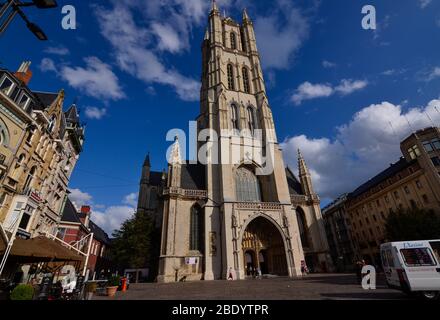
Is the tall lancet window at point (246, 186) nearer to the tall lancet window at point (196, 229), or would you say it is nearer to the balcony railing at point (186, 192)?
the balcony railing at point (186, 192)

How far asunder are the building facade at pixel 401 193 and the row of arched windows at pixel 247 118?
2289 centimetres

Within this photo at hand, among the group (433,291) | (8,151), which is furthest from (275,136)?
(8,151)

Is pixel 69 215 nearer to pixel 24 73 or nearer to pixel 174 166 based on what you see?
pixel 174 166

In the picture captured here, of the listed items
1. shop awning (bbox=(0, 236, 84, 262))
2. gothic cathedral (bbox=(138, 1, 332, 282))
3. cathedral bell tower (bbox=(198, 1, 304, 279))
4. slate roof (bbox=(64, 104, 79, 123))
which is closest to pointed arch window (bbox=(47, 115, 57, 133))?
slate roof (bbox=(64, 104, 79, 123))

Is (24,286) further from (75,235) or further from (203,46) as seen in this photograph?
(203,46)

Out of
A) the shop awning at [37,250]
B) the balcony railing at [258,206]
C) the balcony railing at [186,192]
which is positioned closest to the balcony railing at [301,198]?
the balcony railing at [258,206]

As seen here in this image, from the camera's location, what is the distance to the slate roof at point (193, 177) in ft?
93.8

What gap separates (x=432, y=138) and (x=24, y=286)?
4245 centimetres

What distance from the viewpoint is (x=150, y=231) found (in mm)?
25594

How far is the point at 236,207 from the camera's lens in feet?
79.7

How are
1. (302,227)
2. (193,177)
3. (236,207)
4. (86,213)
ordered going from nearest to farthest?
(236,207), (302,227), (193,177), (86,213)

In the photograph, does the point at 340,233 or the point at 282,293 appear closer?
the point at 282,293

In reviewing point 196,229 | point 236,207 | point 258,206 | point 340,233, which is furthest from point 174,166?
point 340,233

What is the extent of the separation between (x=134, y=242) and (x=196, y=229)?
6659 millimetres
